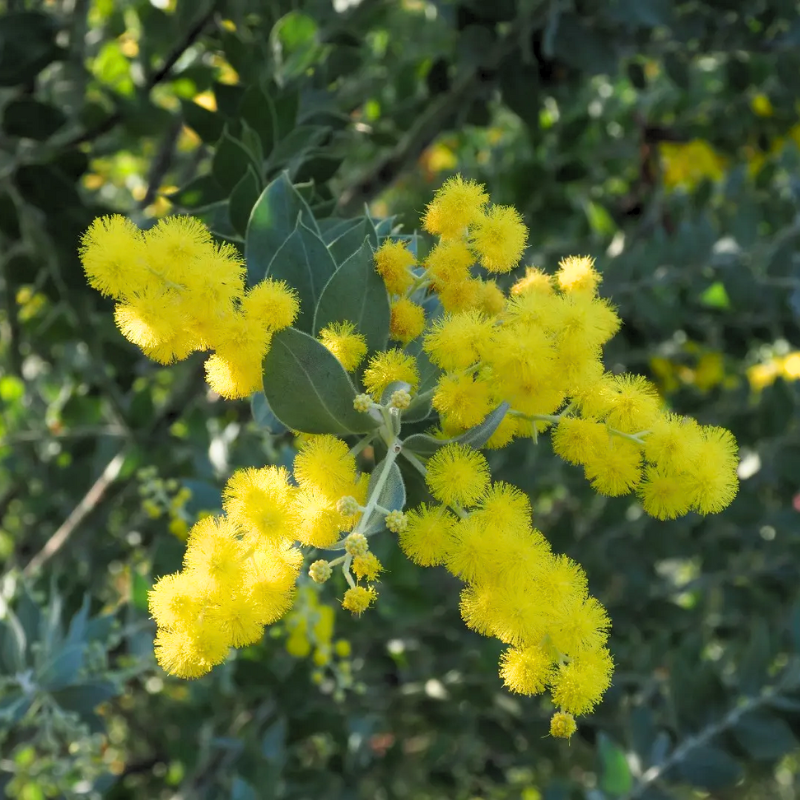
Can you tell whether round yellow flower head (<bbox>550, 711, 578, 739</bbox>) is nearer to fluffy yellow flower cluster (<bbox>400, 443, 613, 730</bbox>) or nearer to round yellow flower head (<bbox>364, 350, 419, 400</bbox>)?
fluffy yellow flower cluster (<bbox>400, 443, 613, 730</bbox>)

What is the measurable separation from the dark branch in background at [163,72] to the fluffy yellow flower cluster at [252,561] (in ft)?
3.75

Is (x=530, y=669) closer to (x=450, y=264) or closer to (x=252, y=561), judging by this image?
(x=252, y=561)

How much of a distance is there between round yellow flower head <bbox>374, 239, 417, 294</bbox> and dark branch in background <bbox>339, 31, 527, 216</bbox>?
0.96 meters

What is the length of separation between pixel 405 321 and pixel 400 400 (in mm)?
164

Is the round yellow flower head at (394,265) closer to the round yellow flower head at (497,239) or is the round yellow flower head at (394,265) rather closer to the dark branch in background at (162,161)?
the round yellow flower head at (497,239)

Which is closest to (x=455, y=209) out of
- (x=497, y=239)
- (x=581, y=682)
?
(x=497, y=239)

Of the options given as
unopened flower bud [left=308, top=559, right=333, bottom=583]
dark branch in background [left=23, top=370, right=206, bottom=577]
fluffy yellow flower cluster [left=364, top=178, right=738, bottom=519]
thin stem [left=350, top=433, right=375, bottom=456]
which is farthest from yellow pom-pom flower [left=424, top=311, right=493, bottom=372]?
dark branch in background [left=23, top=370, right=206, bottom=577]

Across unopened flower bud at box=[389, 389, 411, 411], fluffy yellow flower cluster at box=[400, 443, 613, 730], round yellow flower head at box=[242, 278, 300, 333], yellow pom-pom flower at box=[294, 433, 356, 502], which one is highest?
round yellow flower head at box=[242, 278, 300, 333]

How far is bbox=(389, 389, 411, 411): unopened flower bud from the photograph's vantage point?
738 millimetres

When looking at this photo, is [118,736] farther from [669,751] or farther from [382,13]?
[382,13]

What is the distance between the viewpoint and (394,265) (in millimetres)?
845

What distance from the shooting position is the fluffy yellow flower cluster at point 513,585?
2.43ft

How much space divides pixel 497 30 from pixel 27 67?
36.4 inches

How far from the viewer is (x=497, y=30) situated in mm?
1744
